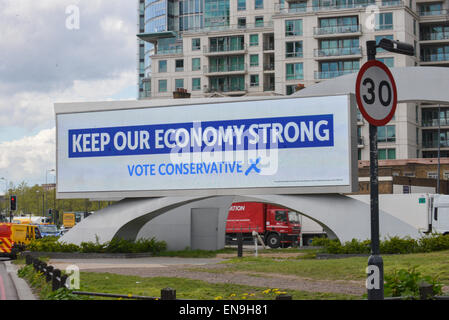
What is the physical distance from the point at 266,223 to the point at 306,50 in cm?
5015

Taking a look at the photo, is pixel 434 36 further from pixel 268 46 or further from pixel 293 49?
pixel 268 46

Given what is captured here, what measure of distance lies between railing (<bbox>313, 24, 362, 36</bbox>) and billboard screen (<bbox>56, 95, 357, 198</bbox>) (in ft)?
214

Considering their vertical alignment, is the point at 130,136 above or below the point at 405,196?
above

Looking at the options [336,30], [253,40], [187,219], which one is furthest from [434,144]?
[187,219]

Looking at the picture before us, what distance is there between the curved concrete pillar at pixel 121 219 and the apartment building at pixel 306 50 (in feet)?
197

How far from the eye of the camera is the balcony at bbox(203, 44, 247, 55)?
107 meters

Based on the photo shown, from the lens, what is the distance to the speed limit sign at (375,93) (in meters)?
9.76

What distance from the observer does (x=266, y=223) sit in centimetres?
5131

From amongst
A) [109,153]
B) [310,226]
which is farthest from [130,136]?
[310,226]

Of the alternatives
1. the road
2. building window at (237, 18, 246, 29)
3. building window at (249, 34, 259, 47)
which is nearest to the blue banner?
the road

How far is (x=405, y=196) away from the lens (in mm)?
40281
